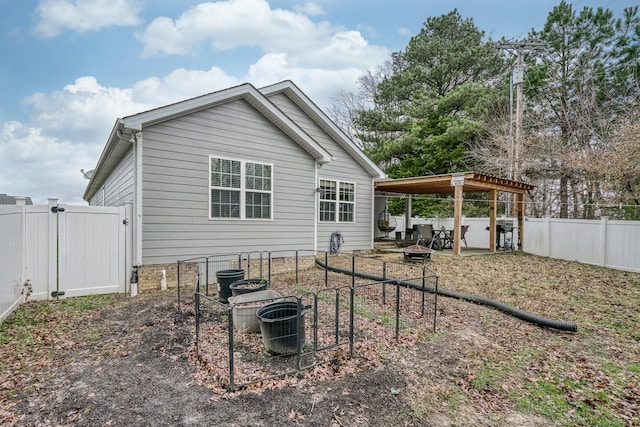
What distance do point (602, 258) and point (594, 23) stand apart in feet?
36.9

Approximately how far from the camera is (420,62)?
800 inches

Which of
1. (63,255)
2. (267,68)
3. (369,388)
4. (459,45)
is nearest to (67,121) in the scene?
(267,68)

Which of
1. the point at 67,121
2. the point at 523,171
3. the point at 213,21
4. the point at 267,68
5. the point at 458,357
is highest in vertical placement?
the point at 267,68

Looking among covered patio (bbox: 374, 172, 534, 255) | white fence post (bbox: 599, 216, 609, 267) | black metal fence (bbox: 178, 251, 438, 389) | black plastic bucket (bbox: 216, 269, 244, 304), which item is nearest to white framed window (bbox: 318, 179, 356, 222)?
covered patio (bbox: 374, 172, 534, 255)

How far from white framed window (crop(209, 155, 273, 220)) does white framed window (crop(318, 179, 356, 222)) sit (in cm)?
297

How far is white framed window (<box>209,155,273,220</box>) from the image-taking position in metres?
7.36

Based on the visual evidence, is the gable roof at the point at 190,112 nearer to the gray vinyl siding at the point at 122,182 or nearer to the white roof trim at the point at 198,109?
the white roof trim at the point at 198,109

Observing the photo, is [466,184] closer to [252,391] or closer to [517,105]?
[517,105]

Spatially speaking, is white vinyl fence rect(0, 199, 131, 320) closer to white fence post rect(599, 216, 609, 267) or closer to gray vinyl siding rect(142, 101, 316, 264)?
gray vinyl siding rect(142, 101, 316, 264)

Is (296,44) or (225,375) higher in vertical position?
(296,44)

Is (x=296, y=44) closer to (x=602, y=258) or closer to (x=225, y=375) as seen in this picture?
(x=602, y=258)

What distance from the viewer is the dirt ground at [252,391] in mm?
2660

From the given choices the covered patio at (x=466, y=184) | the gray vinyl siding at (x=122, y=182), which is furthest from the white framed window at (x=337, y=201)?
the gray vinyl siding at (x=122, y=182)

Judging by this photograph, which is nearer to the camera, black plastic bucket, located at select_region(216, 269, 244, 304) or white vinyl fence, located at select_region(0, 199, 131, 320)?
white vinyl fence, located at select_region(0, 199, 131, 320)
